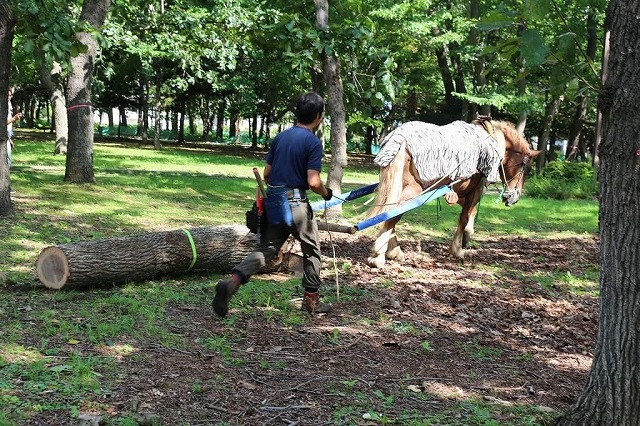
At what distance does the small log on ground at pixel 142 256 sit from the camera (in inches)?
252

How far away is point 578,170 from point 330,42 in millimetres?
13296

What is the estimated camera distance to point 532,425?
4.08 metres

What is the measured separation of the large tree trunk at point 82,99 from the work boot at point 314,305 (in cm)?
920

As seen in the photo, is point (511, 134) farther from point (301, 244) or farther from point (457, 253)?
point (301, 244)

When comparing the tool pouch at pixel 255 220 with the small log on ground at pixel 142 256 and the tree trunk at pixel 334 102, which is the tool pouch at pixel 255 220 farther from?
the tree trunk at pixel 334 102

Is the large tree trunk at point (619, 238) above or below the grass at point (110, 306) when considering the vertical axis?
above

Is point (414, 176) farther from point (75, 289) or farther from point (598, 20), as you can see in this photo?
point (598, 20)

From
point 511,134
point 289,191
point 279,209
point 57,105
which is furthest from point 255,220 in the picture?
point 57,105

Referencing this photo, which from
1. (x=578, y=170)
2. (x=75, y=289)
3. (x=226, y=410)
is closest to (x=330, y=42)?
(x=75, y=289)

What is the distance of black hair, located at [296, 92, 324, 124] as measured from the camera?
5910mm

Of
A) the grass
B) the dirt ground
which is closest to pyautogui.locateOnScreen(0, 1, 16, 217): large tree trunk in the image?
the grass

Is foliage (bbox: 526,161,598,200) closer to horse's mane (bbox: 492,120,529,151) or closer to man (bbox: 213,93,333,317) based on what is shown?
horse's mane (bbox: 492,120,529,151)

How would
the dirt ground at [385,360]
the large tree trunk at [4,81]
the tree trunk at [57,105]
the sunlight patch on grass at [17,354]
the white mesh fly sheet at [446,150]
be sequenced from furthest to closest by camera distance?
the tree trunk at [57,105] < the large tree trunk at [4,81] < the white mesh fly sheet at [446,150] < the sunlight patch on grass at [17,354] < the dirt ground at [385,360]

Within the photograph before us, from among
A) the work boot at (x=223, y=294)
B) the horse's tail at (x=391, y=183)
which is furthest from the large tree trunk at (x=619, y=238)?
the horse's tail at (x=391, y=183)
